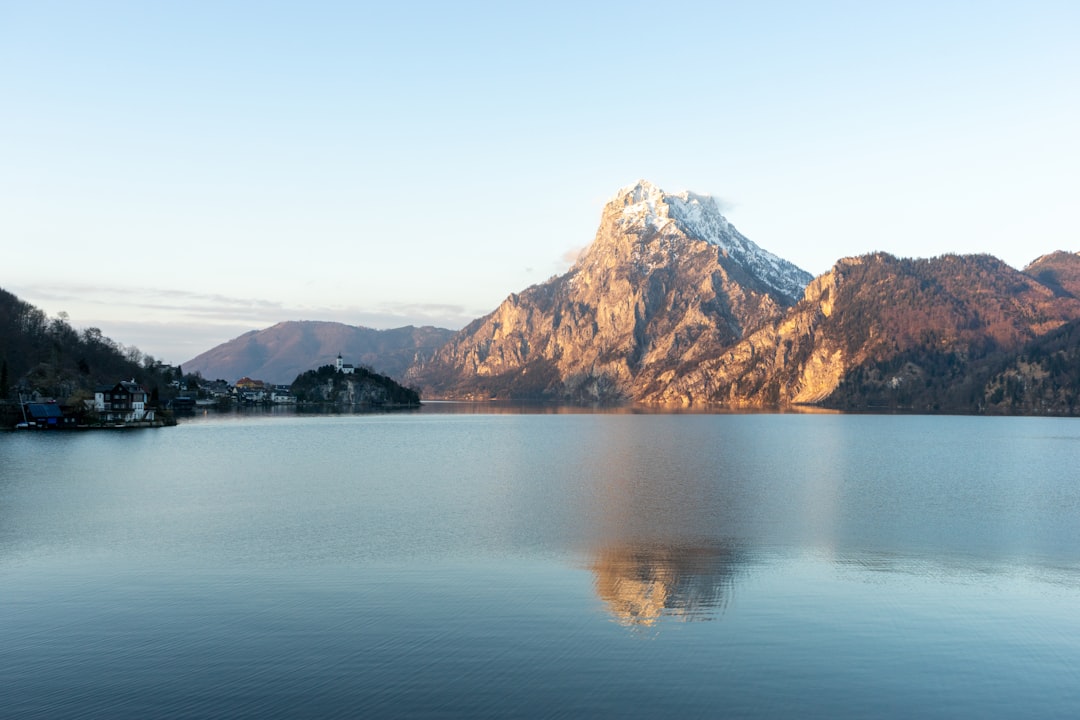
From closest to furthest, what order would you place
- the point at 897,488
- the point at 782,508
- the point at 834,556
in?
the point at 834,556 → the point at 782,508 → the point at 897,488

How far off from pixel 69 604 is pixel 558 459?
65346 millimetres

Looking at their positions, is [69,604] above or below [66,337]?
below

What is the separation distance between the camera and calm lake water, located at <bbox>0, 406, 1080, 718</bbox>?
2092 centimetres

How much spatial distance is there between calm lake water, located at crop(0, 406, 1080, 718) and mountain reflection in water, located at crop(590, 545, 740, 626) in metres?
0.16

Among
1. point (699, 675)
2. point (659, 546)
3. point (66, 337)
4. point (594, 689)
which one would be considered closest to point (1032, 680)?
point (699, 675)

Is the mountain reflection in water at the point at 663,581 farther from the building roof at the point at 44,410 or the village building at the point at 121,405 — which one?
the village building at the point at 121,405

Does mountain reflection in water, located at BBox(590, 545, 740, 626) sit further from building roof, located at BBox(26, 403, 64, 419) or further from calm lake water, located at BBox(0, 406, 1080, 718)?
building roof, located at BBox(26, 403, 64, 419)

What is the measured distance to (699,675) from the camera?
2222 centimetres

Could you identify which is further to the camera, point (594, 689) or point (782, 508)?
point (782, 508)

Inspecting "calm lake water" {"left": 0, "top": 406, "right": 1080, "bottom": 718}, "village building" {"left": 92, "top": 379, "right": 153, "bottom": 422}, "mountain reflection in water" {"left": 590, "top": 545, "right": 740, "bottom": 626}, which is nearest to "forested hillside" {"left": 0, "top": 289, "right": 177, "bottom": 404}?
"village building" {"left": 92, "top": 379, "right": 153, "bottom": 422}

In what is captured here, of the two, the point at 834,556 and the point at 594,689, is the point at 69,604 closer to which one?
the point at 594,689

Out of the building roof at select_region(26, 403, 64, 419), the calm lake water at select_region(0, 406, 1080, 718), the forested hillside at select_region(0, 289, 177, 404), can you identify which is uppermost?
the forested hillside at select_region(0, 289, 177, 404)

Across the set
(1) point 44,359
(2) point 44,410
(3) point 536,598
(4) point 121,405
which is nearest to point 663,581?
(3) point 536,598

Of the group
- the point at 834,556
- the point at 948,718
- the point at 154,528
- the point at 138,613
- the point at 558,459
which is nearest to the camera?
the point at 948,718
